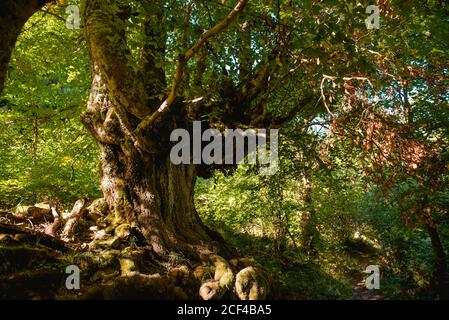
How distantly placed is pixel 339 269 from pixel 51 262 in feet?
30.4

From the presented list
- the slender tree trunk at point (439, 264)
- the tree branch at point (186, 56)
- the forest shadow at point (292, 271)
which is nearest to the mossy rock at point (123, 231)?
the tree branch at point (186, 56)

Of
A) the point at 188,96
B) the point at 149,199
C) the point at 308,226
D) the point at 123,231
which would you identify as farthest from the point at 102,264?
the point at 308,226

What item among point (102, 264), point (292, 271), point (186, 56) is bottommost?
point (292, 271)

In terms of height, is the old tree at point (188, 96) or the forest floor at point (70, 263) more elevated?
the old tree at point (188, 96)

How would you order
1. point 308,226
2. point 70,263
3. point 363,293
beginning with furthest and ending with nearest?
point 308,226
point 363,293
point 70,263

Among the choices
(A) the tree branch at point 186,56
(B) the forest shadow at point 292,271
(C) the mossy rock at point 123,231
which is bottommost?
(B) the forest shadow at point 292,271

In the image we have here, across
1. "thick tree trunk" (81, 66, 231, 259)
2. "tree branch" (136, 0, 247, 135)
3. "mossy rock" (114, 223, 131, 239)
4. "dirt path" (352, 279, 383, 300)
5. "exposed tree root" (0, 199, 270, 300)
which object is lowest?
"dirt path" (352, 279, 383, 300)

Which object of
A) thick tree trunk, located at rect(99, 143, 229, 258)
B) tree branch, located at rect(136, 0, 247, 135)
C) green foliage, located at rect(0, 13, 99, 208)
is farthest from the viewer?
green foliage, located at rect(0, 13, 99, 208)

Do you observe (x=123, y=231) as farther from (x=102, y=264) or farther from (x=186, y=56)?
(x=186, y=56)

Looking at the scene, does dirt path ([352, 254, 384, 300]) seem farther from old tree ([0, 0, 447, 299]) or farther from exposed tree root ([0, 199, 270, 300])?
exposed tree root ([0, 199, 270, 300])

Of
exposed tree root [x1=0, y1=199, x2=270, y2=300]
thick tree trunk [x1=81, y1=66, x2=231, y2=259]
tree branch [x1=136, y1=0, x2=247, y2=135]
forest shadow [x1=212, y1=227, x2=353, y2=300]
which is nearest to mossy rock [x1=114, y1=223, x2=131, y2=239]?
exposed tree root [x1=0, y1=199, x2=270, y2=300]

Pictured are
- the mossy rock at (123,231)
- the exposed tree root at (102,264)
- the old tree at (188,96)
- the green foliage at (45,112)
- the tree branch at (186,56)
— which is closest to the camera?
the tree branch at (186,56)

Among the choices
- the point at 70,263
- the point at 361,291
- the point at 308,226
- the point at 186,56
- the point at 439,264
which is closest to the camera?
the point at 186,56

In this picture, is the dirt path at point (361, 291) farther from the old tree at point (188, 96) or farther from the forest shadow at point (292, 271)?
the old tree at point (188, 96)
